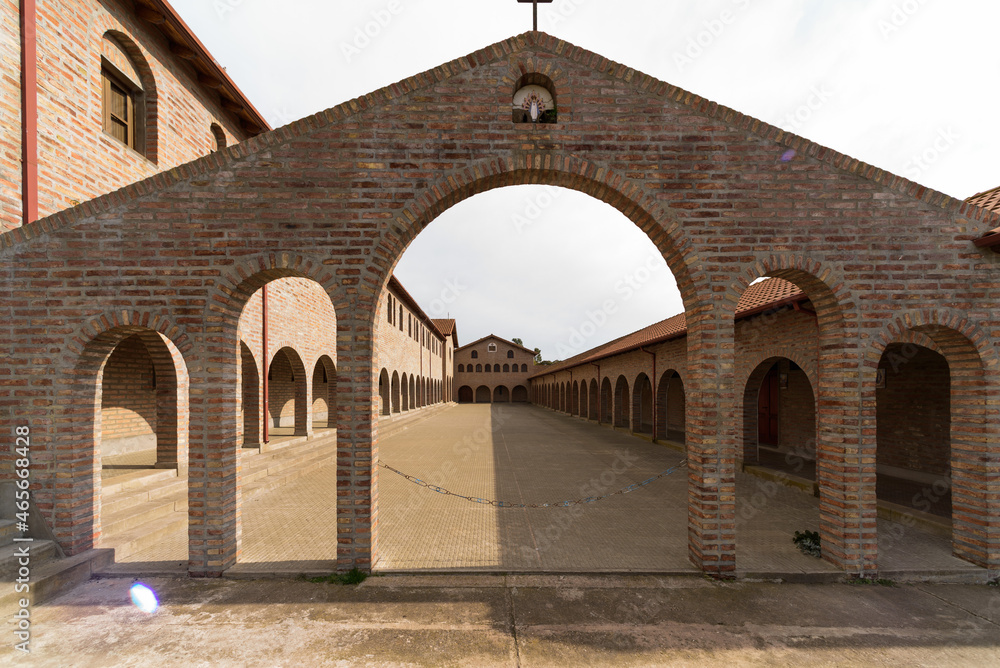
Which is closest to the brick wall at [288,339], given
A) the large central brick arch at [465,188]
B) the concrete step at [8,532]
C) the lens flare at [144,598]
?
the large central brick arch at [465,188]

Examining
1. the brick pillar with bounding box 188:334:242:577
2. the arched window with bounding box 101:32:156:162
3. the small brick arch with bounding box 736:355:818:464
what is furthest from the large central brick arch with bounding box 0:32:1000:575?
the small brick arch with bounding box 736:355:818:464

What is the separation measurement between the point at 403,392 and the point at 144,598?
2094 centimetres

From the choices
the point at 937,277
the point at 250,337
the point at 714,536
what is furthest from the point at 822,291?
the point at 250,337

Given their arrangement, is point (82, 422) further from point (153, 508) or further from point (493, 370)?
point (493, 370)

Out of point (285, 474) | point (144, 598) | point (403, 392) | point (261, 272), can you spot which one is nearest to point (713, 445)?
point (261, 272)

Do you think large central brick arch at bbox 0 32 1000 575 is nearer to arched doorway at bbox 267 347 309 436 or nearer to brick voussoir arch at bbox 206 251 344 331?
brick voussoir arch at bbox 206 251 344 331

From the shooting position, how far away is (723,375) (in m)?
4.71

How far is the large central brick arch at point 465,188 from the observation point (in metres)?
4.65

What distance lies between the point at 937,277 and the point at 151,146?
488 inches

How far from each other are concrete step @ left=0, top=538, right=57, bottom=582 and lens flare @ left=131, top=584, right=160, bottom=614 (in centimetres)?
103

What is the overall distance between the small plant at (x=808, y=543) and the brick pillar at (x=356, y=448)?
16.8ft

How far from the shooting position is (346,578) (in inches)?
177

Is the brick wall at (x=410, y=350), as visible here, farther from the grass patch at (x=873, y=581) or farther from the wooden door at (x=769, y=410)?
the wooden door at (x=769, y=410)

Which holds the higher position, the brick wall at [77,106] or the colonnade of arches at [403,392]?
the brick wall at [77,106]
